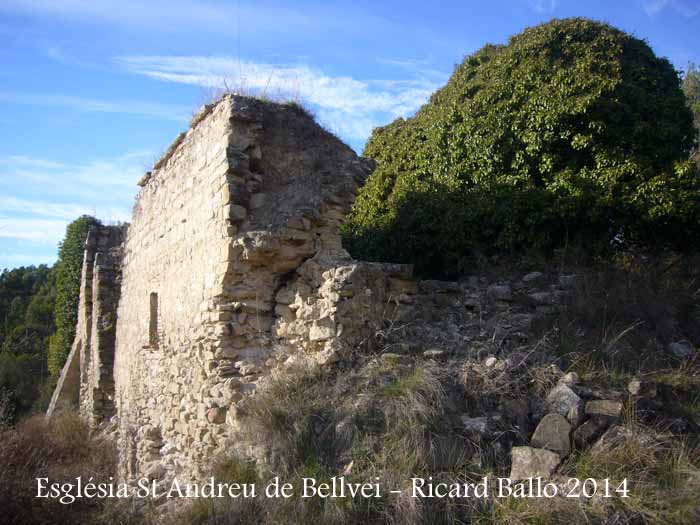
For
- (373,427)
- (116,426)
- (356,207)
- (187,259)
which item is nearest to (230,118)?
(187,259)

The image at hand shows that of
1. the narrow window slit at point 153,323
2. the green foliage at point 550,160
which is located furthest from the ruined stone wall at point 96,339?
the green foliage at point 550,160

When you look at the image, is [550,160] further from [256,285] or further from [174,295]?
[174,295]

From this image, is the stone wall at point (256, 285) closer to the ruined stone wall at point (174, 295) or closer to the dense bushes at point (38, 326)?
the ruined stone wall at point (174, 295)

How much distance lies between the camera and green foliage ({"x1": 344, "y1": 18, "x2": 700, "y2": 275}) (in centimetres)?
689

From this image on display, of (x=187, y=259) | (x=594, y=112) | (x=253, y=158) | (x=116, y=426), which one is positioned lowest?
(x=116, y=426)

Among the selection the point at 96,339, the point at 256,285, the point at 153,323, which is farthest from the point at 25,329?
the point at 256,285

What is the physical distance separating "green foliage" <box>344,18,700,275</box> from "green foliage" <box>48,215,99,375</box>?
33.2ft

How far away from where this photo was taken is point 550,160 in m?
7.16

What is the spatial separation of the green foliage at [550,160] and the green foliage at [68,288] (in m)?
10.1

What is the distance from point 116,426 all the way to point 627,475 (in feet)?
27.0

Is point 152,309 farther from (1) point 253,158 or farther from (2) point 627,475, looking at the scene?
(2) point 627,475

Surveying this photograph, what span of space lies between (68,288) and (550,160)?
1361 centimetres

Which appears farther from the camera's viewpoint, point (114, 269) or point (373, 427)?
point (114, 269)

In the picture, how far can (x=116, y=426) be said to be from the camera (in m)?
9.48
